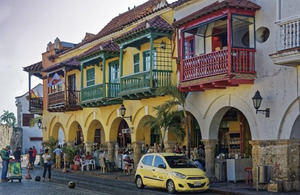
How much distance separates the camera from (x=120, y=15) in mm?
36438

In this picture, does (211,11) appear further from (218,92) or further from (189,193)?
(189,193)

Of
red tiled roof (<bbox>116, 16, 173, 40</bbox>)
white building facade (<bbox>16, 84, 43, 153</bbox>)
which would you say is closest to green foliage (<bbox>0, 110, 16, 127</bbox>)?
white building facade (<bbox>16, 84, 43, 153</bbox>)

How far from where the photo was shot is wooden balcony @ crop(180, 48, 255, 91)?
18497 mm

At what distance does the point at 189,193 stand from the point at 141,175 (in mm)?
2481

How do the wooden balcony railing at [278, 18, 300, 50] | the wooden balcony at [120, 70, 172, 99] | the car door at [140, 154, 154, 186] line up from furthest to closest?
the wooden balcony at [120, 70, 172, 99], the car door at [140, 154, 154, 186], the wooden balcony railing at [278, 18, 300, 50]

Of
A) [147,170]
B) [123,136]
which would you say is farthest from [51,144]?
[147,170]

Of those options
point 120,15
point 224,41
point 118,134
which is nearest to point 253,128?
point 224,41

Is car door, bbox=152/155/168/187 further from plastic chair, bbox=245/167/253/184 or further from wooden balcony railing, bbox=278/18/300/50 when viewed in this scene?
wooden balcony railing, bbox=278/18/300/50

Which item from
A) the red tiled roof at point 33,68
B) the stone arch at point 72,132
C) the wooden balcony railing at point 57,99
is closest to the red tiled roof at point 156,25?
the wooden balcony railing at point 57,99

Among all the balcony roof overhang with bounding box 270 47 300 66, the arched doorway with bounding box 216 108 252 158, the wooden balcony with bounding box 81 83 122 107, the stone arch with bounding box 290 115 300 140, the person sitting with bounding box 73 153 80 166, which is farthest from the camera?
the person sitting with bounding box 73 153 80 166

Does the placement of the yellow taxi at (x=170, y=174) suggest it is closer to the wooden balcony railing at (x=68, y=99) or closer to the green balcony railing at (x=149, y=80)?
the green balcony railing at (x=149, y=80)

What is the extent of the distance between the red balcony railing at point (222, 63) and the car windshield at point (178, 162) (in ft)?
11.2

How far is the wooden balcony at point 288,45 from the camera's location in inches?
641

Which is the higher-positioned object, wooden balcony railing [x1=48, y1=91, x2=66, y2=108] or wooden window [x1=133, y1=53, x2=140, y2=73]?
wooden window [x1=133, y1=53, x2=140, y2=73]
